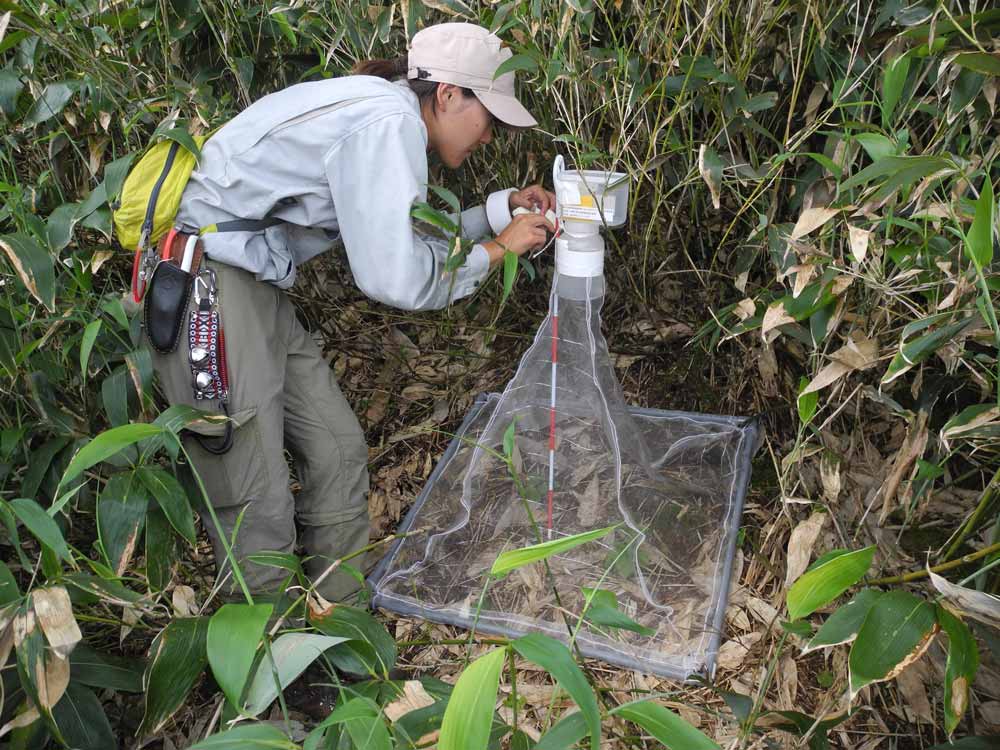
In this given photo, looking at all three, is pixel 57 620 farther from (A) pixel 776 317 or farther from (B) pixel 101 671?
(A) pixel 776 317

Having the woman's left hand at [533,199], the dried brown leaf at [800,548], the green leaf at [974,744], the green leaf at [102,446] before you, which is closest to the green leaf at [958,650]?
the green leaf at [974,744]

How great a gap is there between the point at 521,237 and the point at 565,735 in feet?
2.92

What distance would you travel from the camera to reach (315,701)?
4.45ft

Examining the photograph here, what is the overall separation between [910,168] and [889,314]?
35 cm

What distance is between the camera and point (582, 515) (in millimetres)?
1462

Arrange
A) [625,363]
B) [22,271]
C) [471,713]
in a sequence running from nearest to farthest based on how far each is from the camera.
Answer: [471,713] < [22,271] < [625,363]

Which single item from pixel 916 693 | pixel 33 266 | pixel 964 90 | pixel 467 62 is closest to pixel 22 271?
pixel 33 266

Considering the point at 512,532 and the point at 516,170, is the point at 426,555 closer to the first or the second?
the point at 512,532

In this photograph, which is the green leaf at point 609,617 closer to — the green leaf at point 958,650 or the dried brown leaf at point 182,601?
the green leaf at point 958,650

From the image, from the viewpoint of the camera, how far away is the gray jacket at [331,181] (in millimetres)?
1210

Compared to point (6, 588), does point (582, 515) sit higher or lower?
lower

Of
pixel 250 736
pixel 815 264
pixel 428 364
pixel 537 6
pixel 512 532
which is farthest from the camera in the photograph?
pixel 428 364

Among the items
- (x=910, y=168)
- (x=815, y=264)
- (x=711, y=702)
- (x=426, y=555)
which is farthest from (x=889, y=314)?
(x=426, y=555)

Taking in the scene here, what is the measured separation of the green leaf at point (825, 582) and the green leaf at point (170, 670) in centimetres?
60
